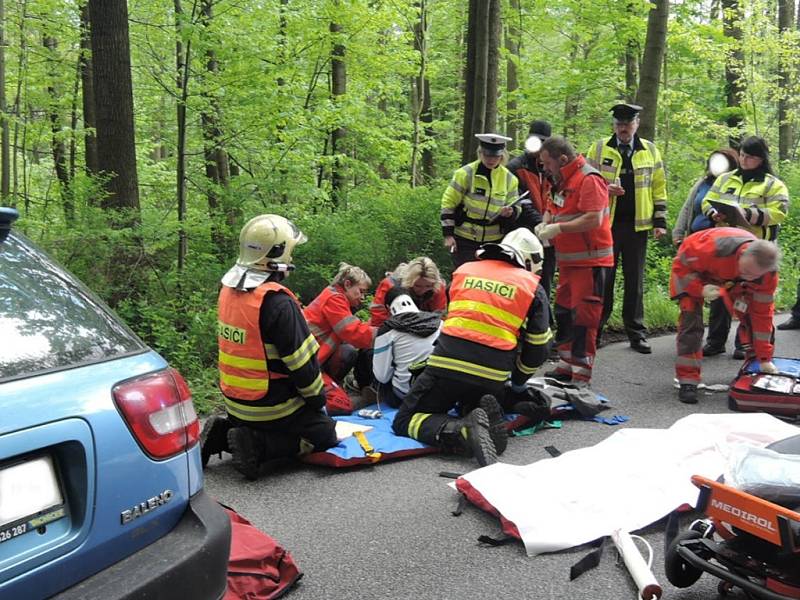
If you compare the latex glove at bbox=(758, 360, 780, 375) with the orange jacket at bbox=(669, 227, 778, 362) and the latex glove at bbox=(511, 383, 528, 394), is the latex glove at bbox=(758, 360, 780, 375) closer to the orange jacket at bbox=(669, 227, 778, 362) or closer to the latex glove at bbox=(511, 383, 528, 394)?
the orange jacket at bbox=(669, 227, 778, 362)

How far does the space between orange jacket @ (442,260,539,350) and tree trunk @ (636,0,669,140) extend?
574 cm

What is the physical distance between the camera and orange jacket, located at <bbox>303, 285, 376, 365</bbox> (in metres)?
5.68

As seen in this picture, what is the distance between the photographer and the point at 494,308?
4750 millimetres

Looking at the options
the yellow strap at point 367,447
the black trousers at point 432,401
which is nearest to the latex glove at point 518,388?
the black trousers at point 432,401

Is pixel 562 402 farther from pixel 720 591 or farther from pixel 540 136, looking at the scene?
pixel 540 136

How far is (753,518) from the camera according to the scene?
240 cm

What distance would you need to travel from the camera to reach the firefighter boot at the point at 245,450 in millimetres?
4258

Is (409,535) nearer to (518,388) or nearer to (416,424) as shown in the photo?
(416,424)

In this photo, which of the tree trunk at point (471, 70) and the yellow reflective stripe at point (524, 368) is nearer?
the yellow reflective stripe at point (524, 368)

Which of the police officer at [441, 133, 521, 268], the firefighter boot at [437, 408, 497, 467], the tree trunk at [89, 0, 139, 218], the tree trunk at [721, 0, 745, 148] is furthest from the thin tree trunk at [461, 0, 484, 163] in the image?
the firefighter boot at [437, 408, 497, 467]

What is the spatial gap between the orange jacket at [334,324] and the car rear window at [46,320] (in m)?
3.39

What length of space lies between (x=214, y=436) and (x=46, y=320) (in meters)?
2.53

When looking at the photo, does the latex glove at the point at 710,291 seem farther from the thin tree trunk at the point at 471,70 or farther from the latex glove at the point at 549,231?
the thin tree trunk at the point at 471,70

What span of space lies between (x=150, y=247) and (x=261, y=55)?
3942mm
